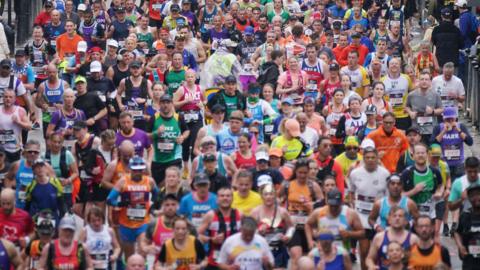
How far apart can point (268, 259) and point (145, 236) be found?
5.00ft

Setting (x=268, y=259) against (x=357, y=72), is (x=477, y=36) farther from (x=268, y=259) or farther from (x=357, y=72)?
(x=268, y=259)

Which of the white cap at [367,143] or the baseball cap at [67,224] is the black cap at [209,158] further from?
the baseball cap at [67,224]

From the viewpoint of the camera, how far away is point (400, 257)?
20.9m

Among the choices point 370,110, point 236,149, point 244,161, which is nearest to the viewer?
point 244,161

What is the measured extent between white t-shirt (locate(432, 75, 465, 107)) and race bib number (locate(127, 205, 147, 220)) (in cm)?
766

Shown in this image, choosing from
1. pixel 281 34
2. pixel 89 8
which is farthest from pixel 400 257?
pixel 89 8

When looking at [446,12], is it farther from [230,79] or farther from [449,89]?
[230,79]

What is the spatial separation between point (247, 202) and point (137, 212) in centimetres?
129

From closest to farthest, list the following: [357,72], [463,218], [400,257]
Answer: [400,257] < [463,218] < [357,72]

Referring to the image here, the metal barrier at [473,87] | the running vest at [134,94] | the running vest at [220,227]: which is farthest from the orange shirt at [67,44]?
the running vest at [220,227]

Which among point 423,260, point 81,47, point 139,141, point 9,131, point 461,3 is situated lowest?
point 423,260

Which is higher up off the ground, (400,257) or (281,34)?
(281,34)

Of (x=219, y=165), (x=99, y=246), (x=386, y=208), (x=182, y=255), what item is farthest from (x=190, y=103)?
(x=182, y=255)

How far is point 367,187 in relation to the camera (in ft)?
77.4
